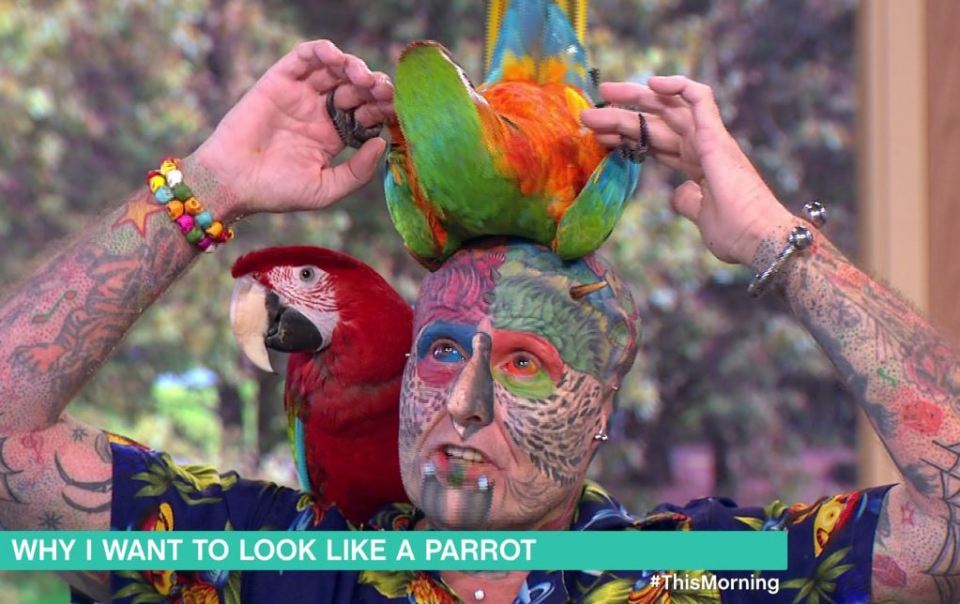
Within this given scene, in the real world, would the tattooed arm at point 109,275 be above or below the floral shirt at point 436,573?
above

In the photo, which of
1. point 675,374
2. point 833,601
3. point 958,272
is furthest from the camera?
point 675,374

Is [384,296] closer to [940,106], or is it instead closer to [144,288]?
[144,288]

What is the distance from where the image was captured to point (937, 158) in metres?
2.32

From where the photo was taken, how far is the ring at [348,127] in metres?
1.52

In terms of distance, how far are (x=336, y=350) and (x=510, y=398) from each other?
249mm

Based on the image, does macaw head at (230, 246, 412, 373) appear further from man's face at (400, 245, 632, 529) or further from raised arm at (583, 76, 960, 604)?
raised arm at (583, 76, 960, 604)

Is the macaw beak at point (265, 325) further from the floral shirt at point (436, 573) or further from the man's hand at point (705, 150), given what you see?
the man's hand at point (705, 150)

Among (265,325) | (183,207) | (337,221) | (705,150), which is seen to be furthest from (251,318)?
(337,221)

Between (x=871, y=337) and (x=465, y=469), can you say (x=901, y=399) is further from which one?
(x=465, y=469)

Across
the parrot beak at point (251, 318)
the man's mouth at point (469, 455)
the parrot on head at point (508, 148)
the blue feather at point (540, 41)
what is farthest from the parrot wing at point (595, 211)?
the parrot beak at point (251, 318)

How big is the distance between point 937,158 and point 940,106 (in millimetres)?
94

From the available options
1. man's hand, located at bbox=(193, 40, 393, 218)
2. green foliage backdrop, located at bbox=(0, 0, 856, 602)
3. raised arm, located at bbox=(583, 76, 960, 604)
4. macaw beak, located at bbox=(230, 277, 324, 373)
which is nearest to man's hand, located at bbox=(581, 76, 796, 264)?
raised arm, located at bbox=(583, 76, 960, 604)

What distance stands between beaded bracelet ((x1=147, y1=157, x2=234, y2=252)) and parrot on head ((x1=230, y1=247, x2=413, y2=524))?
6cm

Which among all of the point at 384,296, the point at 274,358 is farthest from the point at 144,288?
the point at 384,296
